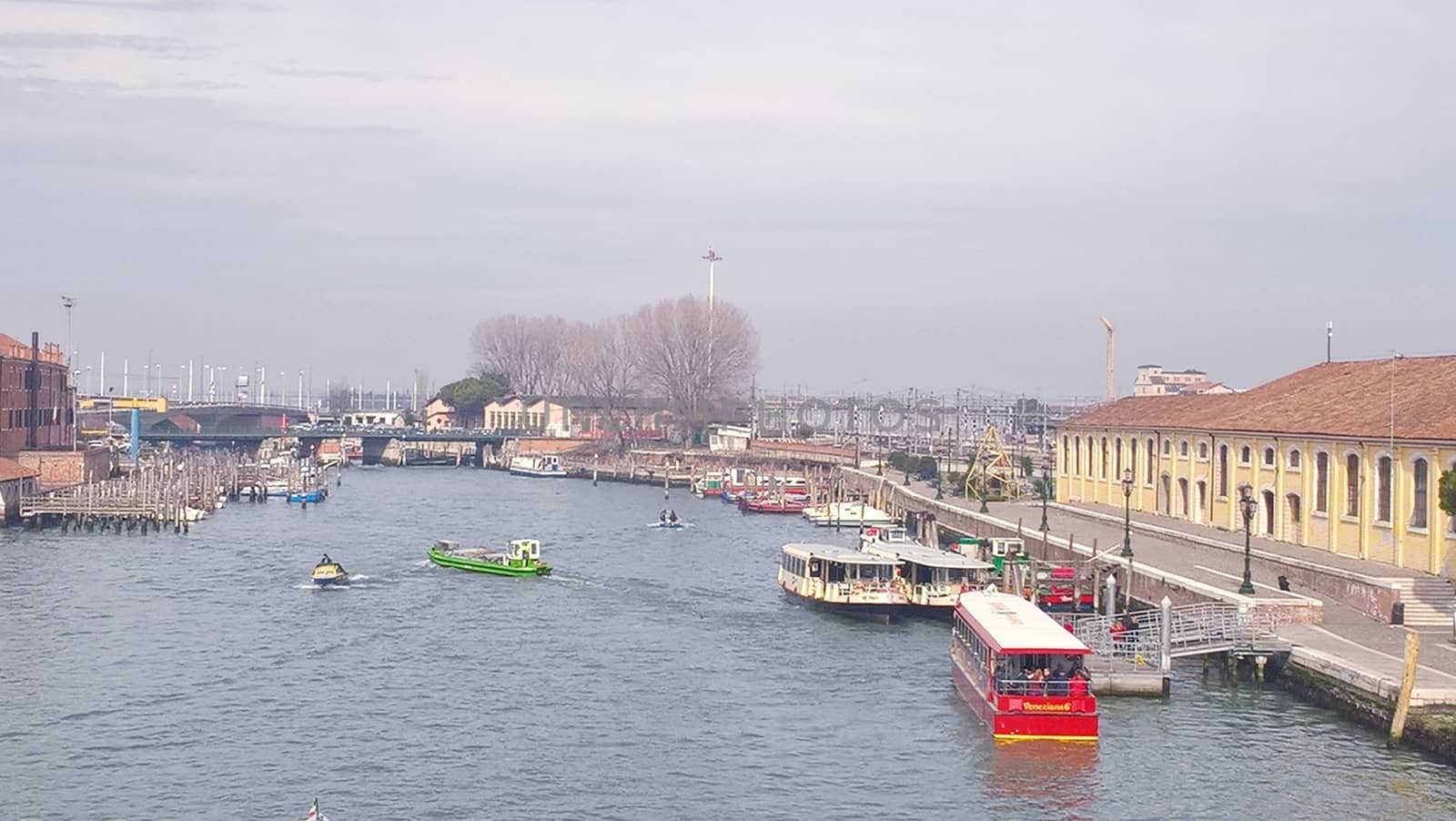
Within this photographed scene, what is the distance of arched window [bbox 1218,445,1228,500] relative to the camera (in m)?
50.7

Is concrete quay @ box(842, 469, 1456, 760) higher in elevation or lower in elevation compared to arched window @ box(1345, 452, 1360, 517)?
lower

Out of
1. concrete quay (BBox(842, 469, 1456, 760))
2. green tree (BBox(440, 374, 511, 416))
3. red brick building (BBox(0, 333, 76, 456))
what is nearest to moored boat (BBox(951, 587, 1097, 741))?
concrete quay (BBox(842, 469, 1456, 760))

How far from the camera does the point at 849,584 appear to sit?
145 feet

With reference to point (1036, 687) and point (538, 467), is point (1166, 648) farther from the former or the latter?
point (538, 467)

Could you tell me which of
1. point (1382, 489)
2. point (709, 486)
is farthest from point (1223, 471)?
point (709, 486)

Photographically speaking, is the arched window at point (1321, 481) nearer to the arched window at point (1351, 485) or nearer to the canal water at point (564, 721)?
the arched window at point (1351, 485)

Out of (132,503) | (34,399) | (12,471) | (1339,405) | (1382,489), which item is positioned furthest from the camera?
(34,399)

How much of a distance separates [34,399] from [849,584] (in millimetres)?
60939

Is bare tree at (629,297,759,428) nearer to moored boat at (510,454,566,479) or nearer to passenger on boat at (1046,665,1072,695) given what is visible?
moored boat at (510,454,566,479)

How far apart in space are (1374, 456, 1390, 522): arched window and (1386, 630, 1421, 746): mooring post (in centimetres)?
1373

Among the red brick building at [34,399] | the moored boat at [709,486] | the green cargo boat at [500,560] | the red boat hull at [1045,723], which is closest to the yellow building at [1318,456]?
the red boat hull at [1045,723]

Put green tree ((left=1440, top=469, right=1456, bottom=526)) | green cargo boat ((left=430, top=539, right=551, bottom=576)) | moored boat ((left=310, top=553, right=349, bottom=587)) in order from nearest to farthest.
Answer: green tree ((left=1440, top=469, right=1456, bottom=526)) → moored boat ((left=310, top=553, right=349, bottom=587)) → green cargo boat ((left=430, top=539, right=551, bottom=576))

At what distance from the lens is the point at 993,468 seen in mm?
77938

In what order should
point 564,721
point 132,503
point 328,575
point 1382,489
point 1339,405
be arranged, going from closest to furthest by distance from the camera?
point 564,721 → point 1382,489 → point 1339,405 → point 328,575 → point 132,503
